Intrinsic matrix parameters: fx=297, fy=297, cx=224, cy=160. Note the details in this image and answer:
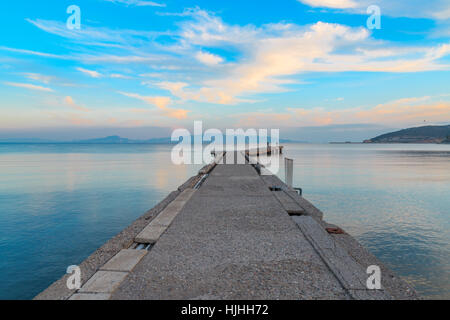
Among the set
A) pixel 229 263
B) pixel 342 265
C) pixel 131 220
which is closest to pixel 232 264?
pixel 229 263

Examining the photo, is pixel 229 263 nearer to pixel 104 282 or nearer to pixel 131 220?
pixel 104 282

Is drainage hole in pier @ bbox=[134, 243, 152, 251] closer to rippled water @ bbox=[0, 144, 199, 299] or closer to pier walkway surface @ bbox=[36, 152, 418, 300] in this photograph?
pier walkway surface @ bbox=[36, 152, 418, 300]

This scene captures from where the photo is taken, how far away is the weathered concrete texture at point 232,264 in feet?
12.3

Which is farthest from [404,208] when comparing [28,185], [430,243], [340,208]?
[28,185]

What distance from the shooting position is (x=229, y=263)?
15.1ft

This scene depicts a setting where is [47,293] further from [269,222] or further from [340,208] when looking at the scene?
[340,208]

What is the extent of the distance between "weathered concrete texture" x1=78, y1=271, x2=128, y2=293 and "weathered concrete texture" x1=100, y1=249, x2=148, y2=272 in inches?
5.1

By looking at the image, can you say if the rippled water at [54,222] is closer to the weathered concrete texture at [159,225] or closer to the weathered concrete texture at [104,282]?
the weathered concrete texture at [159,225]

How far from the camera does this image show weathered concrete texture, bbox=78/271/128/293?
150 inches

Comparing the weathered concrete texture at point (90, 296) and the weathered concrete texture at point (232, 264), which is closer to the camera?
the weathered concrete texture at point (90, 296)

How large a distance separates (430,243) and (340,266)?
6.73 meters

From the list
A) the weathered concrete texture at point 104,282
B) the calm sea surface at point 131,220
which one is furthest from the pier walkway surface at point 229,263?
the calm sea surface at point 131,220

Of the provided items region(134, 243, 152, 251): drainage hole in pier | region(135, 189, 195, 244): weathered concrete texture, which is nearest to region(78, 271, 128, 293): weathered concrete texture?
region(134, 243, 152, 251): drainage hole in pier

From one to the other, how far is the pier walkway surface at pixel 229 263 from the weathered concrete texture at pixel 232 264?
1 cm
